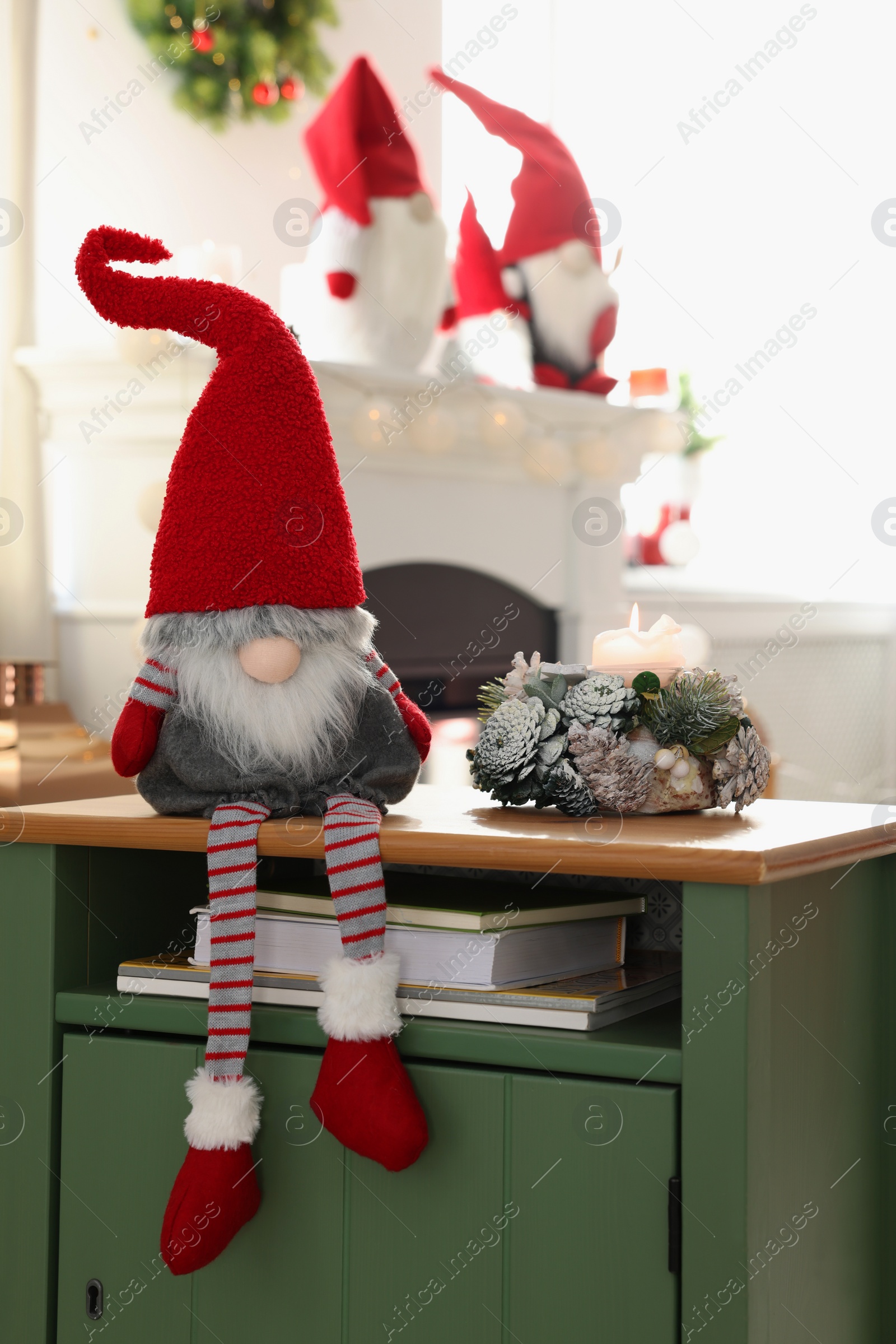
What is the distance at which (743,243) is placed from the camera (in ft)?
12.2

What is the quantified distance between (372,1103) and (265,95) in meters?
2.28

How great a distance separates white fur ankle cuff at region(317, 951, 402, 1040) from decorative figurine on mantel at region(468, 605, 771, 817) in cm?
17

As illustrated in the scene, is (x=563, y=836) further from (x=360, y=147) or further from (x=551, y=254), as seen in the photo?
(x=551, y=254)

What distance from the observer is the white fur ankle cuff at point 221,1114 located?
Answer: 85cm

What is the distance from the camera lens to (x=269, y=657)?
Result: 90cm

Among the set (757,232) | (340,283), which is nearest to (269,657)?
(340,283)

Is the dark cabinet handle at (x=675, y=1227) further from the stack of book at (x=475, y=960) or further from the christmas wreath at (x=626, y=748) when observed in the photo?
the christmas wreath at (x=626, y=748)

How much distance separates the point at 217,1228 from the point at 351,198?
1.92m

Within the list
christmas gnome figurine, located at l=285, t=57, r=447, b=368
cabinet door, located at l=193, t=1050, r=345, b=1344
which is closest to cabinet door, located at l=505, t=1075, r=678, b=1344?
cabinet door, located at l=193, t=1050, r=345, b=1344

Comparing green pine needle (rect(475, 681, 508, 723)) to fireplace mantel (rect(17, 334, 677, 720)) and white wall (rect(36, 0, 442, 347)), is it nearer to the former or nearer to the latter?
fireplace mantel (rect(17, 334, 677, 720))

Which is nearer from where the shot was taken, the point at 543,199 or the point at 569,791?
the point at 569,791

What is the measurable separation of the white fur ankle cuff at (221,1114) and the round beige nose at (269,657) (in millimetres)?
270

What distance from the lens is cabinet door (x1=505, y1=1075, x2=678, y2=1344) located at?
775 mm

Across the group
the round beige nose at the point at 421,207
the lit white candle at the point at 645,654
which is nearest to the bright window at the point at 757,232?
the round beige nose at the point at 421,207
